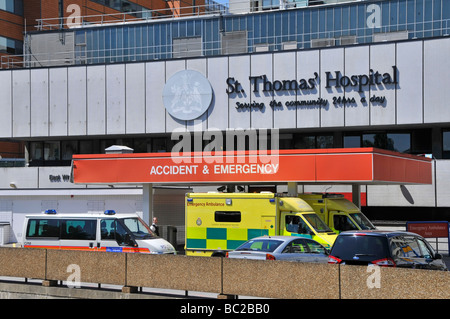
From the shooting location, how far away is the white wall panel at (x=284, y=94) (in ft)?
129

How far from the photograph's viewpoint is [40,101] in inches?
1737

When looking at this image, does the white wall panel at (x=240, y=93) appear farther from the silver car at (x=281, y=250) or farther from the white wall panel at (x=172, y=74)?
the silver car at (x=281, y=250)

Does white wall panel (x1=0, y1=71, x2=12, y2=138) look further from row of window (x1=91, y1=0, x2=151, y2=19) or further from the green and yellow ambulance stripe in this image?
row of window (x1=91, y1=0, x2=151, y2=19)

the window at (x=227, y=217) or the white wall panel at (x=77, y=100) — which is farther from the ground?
the white wall panel at (x=77, y=100)

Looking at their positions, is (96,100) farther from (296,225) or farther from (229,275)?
(229,275)

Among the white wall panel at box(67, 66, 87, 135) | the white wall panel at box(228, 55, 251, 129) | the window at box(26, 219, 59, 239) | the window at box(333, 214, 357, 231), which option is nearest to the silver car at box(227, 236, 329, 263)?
the window at box(333, 214, 357, 231)

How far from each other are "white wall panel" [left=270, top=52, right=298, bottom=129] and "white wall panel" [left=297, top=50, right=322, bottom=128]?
31cm

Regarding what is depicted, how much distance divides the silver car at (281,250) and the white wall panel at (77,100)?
27.7 meters

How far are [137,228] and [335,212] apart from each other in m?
6.99

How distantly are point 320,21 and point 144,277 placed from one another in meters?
29.8

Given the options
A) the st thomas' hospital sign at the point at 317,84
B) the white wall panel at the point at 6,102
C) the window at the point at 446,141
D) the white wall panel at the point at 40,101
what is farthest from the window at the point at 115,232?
the white wall panel at the point at 6,102

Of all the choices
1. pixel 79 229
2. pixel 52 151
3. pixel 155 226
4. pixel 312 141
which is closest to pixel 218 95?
pixel 312 141

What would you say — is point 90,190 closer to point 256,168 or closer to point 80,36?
point 256,168

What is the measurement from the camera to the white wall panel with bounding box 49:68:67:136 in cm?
4378
